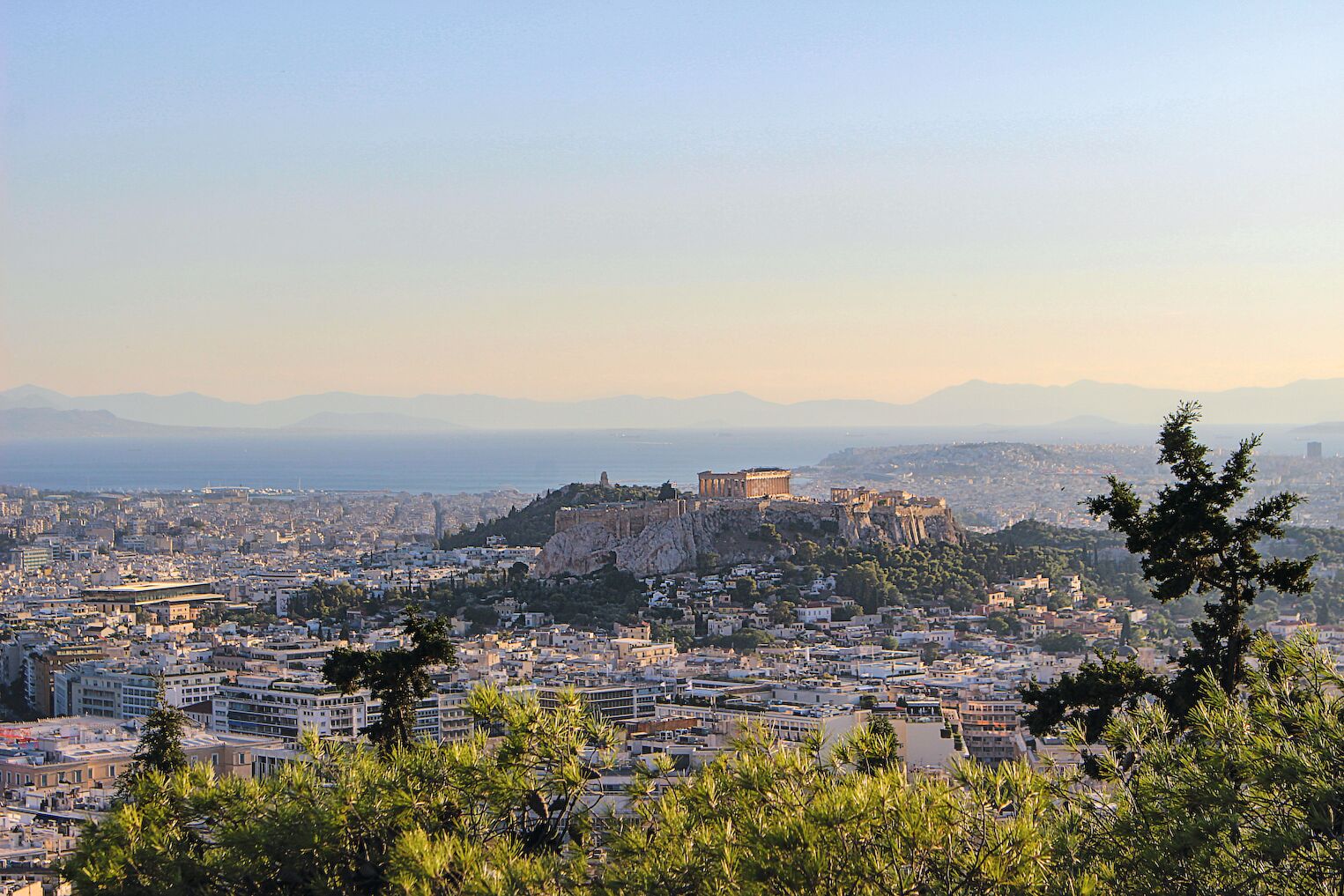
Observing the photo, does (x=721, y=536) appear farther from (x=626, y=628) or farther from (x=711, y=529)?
(x=626, y=628)


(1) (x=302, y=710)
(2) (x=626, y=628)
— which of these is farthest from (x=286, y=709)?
(2) (x=626, y=628)

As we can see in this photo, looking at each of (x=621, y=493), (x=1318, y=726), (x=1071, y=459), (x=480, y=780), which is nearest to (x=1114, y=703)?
(x=1318, y=726)

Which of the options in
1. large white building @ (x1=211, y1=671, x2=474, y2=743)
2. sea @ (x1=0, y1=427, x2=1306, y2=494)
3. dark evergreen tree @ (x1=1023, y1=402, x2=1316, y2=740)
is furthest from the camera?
sea @ (x1=0, y1=427, x2=1306, y2=494)

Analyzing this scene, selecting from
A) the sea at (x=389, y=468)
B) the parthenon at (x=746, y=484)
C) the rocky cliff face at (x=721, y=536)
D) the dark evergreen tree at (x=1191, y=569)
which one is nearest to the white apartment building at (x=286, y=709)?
the dark evergreen tree at (x=1191, y=569)

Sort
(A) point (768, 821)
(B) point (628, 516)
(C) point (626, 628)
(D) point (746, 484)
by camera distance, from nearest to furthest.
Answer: (A) point (768, 821) < (C) point (626, 628) < (B) point (628, 516) < (D) point (746, 484)

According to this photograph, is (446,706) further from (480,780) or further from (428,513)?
(428,513)

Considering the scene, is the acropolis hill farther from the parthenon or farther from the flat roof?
the flat roof

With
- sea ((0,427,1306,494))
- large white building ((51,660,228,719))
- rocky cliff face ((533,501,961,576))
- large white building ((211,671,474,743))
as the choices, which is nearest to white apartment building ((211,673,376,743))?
large white building ((211,671,474,743))
